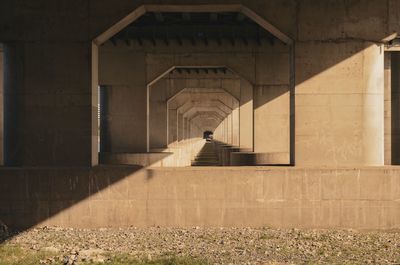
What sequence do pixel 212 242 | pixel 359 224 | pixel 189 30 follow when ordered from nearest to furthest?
pixel 212 242 < pixel 359 224 < pixel 189 30

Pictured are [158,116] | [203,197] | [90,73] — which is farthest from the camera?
[158,116]

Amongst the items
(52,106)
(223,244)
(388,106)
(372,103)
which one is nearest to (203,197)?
(223,244)

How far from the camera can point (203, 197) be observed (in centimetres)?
1789

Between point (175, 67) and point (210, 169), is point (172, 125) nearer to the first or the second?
point (175, 67)

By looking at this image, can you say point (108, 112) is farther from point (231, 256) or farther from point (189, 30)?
point (231, 256)

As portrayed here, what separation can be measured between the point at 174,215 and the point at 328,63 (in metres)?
6.90

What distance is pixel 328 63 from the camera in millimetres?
18703

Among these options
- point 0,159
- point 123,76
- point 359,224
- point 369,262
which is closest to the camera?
point 369,262

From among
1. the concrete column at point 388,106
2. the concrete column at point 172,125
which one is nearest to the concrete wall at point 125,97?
the concrete column at point 388,106

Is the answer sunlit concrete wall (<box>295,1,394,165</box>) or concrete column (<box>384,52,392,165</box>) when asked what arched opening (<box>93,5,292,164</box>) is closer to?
concrete column (<box>384,52,392,165</box>)

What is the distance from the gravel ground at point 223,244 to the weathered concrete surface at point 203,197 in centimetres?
40

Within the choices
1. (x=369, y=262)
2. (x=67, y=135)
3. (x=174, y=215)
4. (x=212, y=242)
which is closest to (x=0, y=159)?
(x=67, y=135)

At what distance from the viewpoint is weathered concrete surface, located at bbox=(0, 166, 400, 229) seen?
17.7m

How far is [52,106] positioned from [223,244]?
725cm
